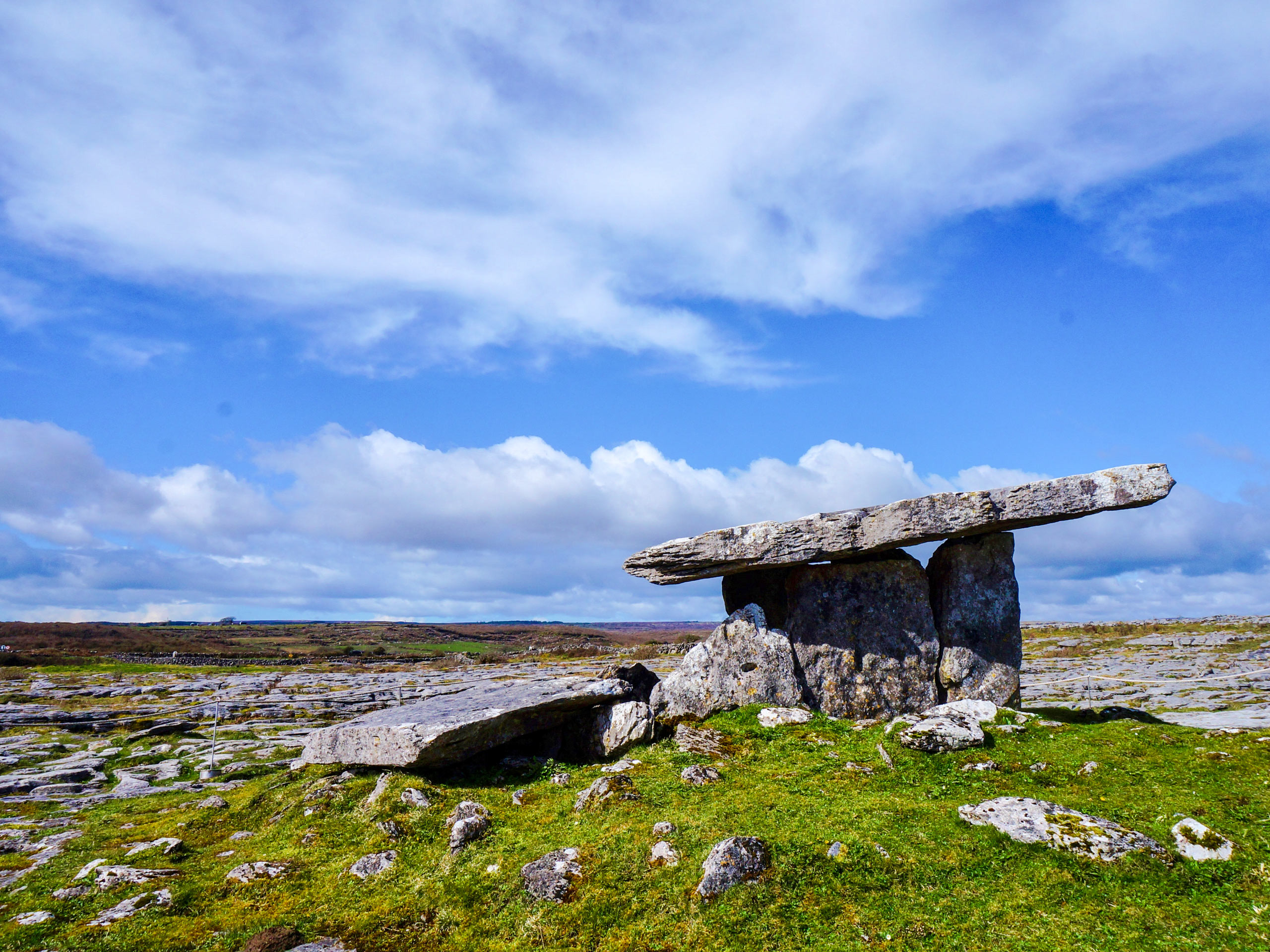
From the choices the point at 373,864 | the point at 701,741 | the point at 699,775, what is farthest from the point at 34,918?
the point at 701,741

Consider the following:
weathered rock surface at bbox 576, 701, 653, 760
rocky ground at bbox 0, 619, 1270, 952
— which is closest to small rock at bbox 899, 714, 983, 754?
rocky ground at bbox 0, 619, 1270, 952

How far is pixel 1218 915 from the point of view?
8711 millimetres

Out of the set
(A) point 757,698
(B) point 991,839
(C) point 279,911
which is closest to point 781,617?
(A) point 757,698

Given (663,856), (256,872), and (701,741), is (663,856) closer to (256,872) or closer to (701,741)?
(701,741)

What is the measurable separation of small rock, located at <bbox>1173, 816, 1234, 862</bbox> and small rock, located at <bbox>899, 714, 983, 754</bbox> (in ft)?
14.5

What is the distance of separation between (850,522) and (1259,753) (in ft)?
30.1

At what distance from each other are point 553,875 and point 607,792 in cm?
304

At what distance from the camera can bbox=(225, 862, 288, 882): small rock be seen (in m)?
12.2

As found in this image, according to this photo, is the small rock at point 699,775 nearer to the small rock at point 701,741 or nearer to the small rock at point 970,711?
the small rock at point 701,741

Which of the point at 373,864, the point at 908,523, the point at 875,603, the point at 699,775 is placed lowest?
the point at 373,864

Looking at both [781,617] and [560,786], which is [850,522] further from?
[560,786]

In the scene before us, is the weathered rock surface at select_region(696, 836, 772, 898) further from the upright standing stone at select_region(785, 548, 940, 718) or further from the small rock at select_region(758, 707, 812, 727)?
the upright standing stone at select_region(785, 548, 940, 718)

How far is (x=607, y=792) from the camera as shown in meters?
13.8

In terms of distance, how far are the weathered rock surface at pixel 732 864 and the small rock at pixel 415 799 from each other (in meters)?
6.42
